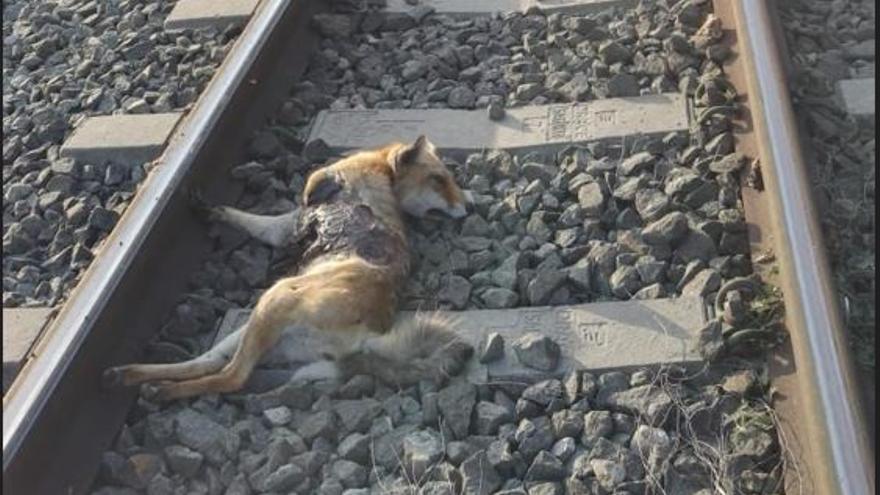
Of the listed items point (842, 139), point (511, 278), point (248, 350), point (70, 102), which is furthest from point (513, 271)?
point (70, 102)

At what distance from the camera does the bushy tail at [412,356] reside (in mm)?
4340

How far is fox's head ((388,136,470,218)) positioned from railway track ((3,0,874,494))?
89mm

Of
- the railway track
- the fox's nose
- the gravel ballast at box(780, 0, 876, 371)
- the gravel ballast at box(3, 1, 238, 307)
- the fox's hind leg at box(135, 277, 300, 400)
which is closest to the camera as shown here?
the railway track

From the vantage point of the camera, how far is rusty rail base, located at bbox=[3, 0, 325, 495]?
4031mm

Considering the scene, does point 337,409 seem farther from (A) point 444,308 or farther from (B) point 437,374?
(A) point 444,308

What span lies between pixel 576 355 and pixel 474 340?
349 millimetres

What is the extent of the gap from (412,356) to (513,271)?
Answer: 63 cm

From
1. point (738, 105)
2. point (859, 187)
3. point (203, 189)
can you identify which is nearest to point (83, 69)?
point (203, 189)

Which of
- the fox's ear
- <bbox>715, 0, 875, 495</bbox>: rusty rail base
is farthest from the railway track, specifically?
the fox's ear

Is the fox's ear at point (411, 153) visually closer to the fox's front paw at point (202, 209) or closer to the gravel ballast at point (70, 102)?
the fox's front paw at point (202, 209)

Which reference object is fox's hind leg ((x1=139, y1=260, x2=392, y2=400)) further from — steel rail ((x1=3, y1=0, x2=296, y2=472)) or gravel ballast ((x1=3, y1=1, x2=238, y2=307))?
gravel ballast ((x1=3, y1=1, x2=238, y2=307))

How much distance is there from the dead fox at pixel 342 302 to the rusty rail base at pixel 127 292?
0.46ft

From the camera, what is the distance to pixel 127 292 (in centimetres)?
462

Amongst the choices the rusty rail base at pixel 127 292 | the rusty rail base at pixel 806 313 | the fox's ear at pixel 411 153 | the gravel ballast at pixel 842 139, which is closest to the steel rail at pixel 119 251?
the rusty rail base at pixel 127 292
